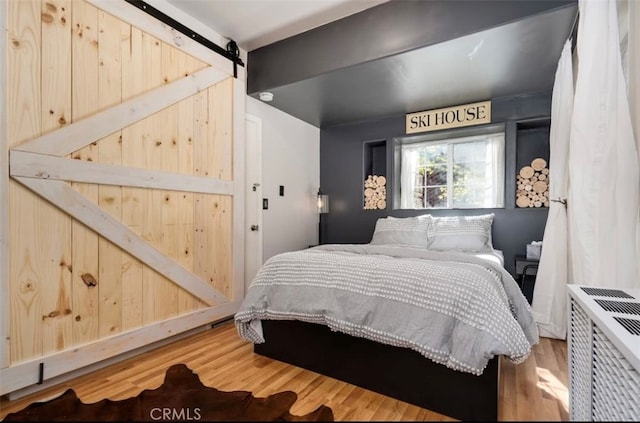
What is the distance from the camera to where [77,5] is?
189 cm

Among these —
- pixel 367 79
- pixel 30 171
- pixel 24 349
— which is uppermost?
pixel 367 79

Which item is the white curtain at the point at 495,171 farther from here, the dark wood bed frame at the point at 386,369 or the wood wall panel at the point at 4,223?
the wood wall panel at the point at 4,223

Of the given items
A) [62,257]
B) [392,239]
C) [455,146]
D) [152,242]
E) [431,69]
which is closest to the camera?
[62,257]

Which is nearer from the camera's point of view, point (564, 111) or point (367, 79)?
point (564, 111)

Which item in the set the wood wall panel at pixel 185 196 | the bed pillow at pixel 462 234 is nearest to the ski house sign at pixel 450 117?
the bed pillow at pixel 462 234

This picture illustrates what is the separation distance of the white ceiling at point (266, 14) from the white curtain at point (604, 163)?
1.47 metres

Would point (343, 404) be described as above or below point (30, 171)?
below

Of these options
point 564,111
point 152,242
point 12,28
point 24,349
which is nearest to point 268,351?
point 152,242

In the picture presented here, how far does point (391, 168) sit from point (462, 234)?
1.24m

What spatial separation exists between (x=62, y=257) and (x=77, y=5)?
1.53m

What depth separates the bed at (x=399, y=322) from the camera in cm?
142

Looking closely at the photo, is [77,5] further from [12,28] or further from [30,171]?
[30,171]

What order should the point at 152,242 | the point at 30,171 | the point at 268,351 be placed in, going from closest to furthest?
the point at 30,171 < the point at 268,351 < the point at 152,242

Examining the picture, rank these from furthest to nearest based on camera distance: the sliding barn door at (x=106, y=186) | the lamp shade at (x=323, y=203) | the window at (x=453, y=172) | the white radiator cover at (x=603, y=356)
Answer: the lamp shade at (x=323, y=203)
the window at (x=453, y=172)
the sliding barn door at (x=106, y=186)
the white radiator cover at (x=603, y=356)
